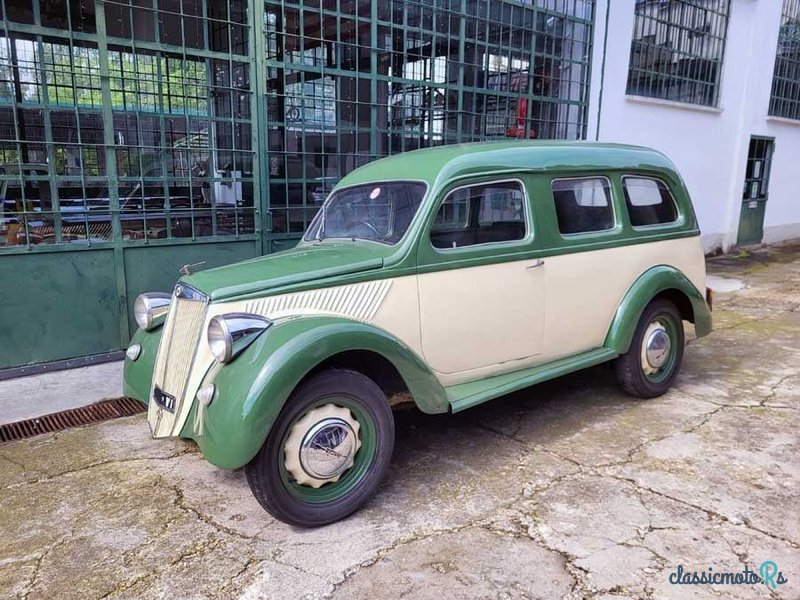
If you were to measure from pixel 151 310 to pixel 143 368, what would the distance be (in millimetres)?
369

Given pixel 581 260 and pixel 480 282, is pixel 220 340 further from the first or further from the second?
pixel 581 260

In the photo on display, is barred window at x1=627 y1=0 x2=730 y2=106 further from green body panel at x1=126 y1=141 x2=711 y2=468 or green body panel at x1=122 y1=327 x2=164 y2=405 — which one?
green body panel at x1=122 y1=327 x2=164 y2=405

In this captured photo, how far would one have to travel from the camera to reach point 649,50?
9.32 meters

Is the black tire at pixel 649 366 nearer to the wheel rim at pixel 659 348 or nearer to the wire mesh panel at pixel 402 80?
the wheel rim at pixel 659 348

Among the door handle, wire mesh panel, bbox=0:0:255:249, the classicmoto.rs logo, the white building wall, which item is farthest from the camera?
the white building wall

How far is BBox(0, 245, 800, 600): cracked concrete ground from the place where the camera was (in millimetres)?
2477

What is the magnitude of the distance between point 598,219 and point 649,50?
671 centimetres

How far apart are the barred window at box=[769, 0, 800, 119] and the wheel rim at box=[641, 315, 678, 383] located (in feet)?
32.7

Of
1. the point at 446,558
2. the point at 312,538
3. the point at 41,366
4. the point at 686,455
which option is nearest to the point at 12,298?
the point at 41,366

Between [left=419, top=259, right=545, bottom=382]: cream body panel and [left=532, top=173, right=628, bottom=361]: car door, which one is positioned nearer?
[left=419, top=259, right=545, bottom=382]: cream body panel

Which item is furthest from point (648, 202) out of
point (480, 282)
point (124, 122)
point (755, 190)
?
point (755, 190)

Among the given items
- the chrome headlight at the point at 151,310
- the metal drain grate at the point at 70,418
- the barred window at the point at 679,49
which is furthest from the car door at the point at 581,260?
the barred window at the point at 679,49

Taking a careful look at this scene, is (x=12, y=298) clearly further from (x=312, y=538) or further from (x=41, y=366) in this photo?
(x=312, y=538)

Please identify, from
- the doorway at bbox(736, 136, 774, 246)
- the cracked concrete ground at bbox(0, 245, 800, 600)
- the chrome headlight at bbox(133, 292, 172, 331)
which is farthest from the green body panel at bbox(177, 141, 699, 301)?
the doorway at bbox(736, 136, 774, 246)
